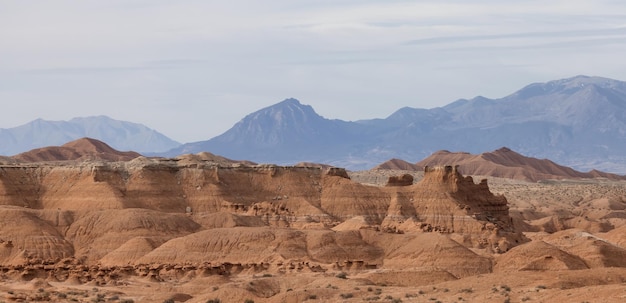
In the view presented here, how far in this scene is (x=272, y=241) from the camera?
304ft

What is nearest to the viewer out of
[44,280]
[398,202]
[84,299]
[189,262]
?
[84,299]

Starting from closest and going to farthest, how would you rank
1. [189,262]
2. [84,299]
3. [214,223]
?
[84,299], [189,262], [214,223]


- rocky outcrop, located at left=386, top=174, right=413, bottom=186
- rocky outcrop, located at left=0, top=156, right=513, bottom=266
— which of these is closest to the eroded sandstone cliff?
rocky outcrop, located at left=0, top=156, right=513, bottom=266

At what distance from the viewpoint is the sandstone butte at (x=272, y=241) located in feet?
218

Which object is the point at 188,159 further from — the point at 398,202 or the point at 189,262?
the point at 189,262

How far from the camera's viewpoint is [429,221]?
110 meters

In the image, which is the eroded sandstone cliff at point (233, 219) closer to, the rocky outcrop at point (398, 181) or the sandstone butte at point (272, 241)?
the sandstone butte at point (272, 241)

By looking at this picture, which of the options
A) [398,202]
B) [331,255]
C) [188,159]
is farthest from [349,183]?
[331,255]

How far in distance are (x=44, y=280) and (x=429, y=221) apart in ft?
126

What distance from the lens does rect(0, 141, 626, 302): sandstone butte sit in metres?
66.3

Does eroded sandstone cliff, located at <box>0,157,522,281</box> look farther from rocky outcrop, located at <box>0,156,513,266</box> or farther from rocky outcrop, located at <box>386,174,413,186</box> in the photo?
rocky outcrop, located at <box>386,174,413,186</box>

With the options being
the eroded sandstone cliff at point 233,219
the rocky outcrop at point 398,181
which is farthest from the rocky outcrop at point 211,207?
the rocky outcrop at point 398,181

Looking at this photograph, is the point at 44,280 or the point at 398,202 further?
the point at 398,202

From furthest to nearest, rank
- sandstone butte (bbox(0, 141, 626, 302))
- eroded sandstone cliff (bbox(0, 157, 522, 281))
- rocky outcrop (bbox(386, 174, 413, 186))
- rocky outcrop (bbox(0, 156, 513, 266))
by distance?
rocky outcrop (bbox(386, 174, 413, 186)), rocky outcrop (bbox(0, 156, 513, 266)), eroded sandstone cliff (bbox(0, 157, 522, 281)), sandstone butte (bbox(0, 141, 626, 302))
